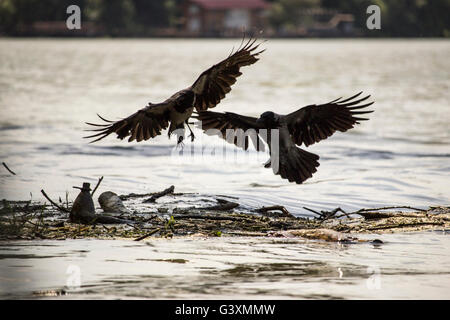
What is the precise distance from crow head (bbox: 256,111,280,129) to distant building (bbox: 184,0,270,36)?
98316 mm

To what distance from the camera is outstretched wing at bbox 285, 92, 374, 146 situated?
30.0 ft

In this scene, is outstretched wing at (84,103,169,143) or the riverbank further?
outstretched wing at (84,103,169,143)

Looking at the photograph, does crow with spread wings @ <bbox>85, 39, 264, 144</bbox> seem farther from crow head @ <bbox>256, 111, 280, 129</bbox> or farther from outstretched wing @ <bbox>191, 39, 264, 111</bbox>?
crow head @ <bbox>256, 111, 280, 129</bbox>

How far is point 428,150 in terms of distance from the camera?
662 inches

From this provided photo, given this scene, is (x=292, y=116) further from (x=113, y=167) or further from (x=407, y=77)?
(x=407, y=77)

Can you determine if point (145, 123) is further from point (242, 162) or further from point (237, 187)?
point (242, 162)

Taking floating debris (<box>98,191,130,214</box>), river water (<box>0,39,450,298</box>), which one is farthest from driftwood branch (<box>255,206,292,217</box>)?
floating debris (<box>98,191,130,214</box>)

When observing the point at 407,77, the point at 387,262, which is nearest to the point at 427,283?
the point at 387,262

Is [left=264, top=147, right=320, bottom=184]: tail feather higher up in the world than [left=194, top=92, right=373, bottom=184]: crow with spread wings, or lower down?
lower down

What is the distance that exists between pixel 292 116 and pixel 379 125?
12.5 m

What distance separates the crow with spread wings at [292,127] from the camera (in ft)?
29.7

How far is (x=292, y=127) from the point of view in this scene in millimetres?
9172

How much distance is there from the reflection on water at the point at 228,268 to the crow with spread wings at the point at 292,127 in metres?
0.83

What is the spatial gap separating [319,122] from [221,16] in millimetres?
103907
